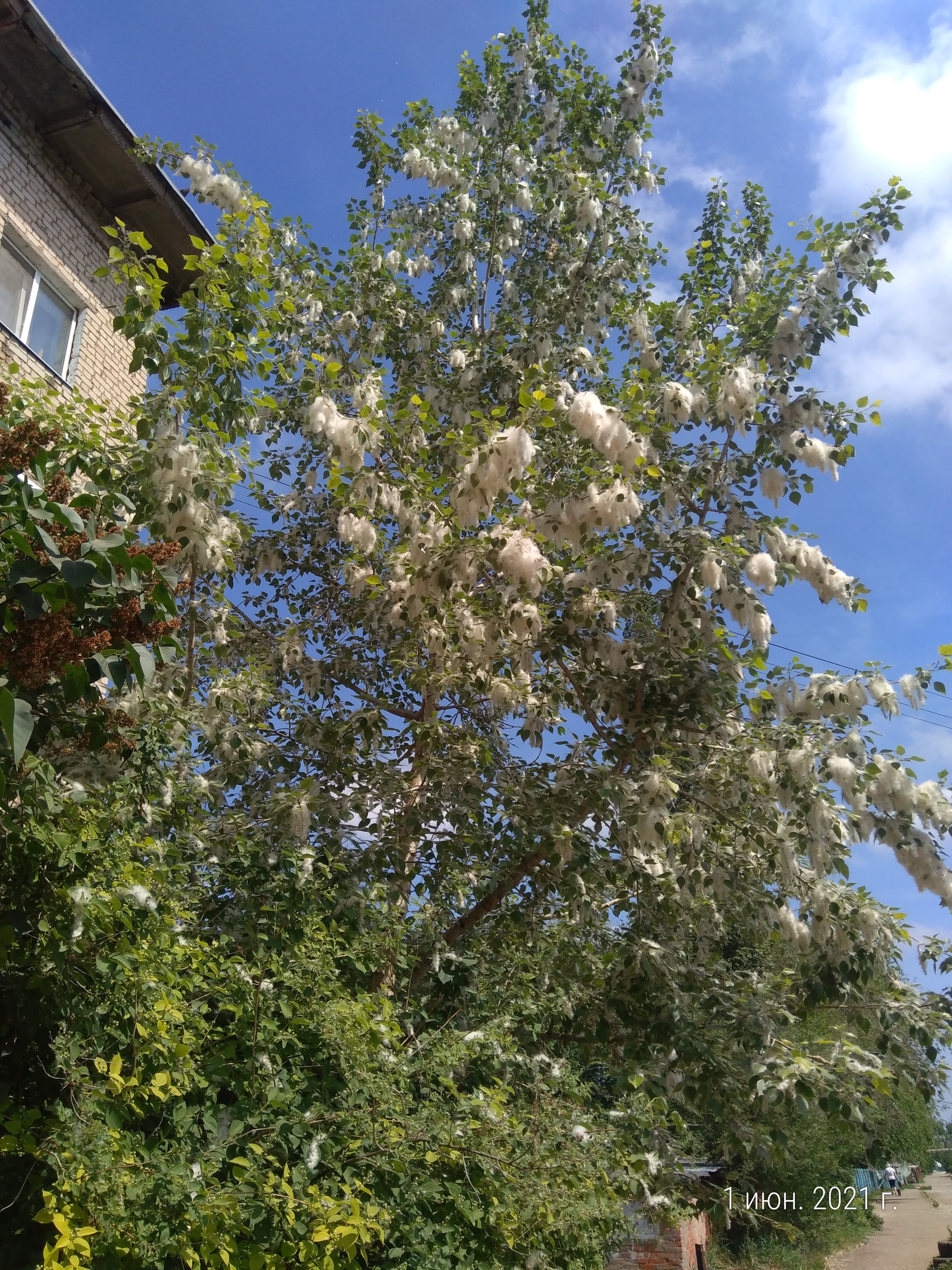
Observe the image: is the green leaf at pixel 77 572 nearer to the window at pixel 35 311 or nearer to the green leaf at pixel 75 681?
the green leaf at pixel 75 681

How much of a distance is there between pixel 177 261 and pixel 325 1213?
27.7ft

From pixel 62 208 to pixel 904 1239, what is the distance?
2368cm

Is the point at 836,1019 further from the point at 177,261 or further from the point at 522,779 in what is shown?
the point at 177,261

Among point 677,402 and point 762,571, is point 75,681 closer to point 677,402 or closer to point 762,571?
point 762,571

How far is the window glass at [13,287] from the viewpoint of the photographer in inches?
279

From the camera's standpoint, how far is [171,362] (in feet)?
14.9

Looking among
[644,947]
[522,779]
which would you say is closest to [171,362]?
[522,779]

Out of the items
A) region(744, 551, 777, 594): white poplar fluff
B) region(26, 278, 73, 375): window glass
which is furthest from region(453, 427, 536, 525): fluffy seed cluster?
region(26, 278, 73, 375): window glass

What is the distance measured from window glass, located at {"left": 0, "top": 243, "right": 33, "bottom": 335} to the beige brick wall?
0.42 feet

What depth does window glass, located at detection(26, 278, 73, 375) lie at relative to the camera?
291 inches

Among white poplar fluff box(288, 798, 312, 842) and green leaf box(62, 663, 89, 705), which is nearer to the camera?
green leaf box(62, 663, 89, 705)

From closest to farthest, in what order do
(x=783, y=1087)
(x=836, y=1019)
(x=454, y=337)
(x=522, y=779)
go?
1. (x=783, y=1087)
2. (x=522, y=779)
3. (x=454, y=337)
4. (x=836, y=1019)

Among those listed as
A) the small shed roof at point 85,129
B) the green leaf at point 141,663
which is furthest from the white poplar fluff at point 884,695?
the small shed roof at point 85,129

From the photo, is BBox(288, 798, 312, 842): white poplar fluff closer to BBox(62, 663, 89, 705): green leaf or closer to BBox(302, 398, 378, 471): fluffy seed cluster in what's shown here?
BBox(302, 398, 378, 471): fluffy seed cluster
